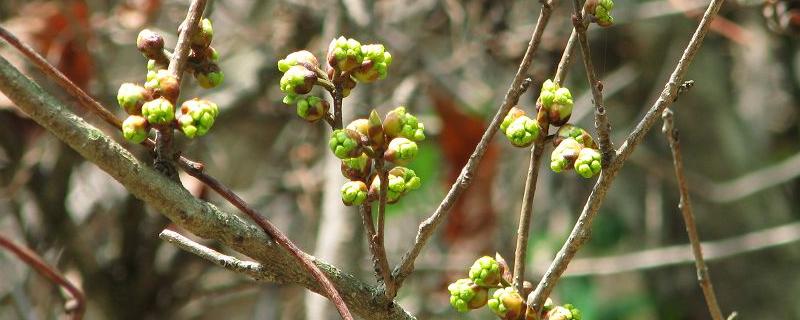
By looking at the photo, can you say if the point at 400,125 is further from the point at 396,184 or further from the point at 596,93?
the point at 596,93

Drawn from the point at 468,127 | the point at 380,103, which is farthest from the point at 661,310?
the point at 380,103

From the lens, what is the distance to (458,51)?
3215 mm

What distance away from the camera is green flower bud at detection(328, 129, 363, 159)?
1064 millimetres

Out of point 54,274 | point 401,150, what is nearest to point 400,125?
point 401,150

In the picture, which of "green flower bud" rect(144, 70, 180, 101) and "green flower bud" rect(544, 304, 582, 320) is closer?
"green flower bud" rect(144, 70, 180, 101)

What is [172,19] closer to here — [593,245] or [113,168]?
[593,245]

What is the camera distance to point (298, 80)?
3.58 feet

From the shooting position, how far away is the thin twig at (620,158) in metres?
1.09

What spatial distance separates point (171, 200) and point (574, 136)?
44 centimetres

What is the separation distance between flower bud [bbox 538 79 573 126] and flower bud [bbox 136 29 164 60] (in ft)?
1.40

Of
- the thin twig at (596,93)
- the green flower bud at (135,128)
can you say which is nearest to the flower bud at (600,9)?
the thin twig at (596,93)

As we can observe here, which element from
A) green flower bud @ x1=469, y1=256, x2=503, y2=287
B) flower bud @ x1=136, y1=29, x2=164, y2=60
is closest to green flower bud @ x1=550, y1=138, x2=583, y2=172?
green flower bud @ x1=469, y1=256, x2=503, y2=287

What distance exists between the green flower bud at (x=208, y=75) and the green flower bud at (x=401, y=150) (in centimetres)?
Result: 22

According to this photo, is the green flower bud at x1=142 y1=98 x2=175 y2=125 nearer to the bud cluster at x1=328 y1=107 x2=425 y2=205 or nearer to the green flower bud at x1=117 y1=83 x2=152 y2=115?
the green flower bud at x1=117 y1=83 x2=152 y2=115
